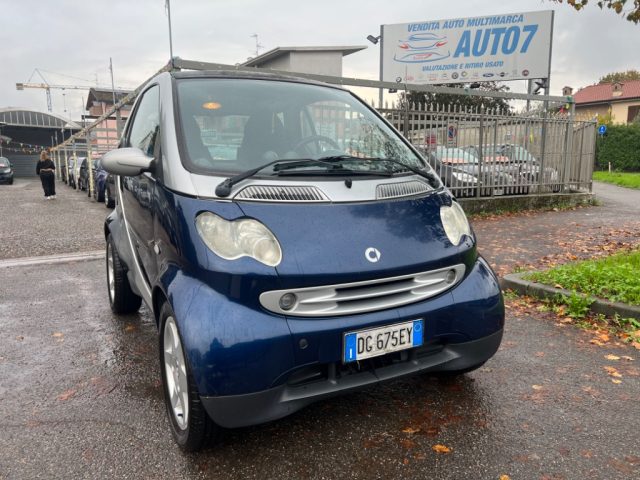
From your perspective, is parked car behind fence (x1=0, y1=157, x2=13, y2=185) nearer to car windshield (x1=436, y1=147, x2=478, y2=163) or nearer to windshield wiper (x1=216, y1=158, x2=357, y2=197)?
car windshield (x1=436, y1=147, x2=478, y2=163)

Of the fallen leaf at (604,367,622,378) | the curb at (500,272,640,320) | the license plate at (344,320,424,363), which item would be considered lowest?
the fallen leaf at (604,367,622,378)

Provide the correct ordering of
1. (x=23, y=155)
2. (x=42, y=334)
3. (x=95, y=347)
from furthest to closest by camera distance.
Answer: (x=23, y=155)
(x=42, y=334)
(x=95, y=347)

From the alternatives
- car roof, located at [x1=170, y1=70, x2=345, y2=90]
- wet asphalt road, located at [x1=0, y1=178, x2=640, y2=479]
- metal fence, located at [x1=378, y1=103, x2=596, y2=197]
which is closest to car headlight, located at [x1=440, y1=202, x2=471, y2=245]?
wet asphalt road, located at [x1=0, y1=178, x2=640, y2=479]

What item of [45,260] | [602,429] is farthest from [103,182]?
[602,429]

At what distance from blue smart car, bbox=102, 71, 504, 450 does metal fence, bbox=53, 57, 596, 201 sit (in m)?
5.86

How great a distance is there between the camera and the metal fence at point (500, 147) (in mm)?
9633

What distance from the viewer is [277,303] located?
2143mm

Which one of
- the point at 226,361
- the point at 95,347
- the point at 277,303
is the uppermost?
the point at 277,303

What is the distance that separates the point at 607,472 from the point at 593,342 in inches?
68.0

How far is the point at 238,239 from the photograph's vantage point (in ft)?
7.35

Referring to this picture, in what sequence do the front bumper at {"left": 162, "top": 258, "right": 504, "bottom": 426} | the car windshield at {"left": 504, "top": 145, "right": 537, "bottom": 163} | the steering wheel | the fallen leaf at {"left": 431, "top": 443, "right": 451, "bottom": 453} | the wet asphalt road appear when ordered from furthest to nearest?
the car windshield at {"left": 504, "top": 145, "right": 537, "bottom": 163} → the steering wheel → the fallen leaf at {"left": 431, "top": 443, "right": 451, "bottom": 453} → the wet asphalt road → the front bumper at {"left": 162, "top": 258, "right": 504, "bottom": 426}

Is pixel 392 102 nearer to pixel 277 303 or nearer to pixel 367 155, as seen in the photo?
pixel 367 155

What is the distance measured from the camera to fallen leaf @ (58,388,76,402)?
2.95 m

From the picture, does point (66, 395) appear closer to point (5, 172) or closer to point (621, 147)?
point (5, 172)
